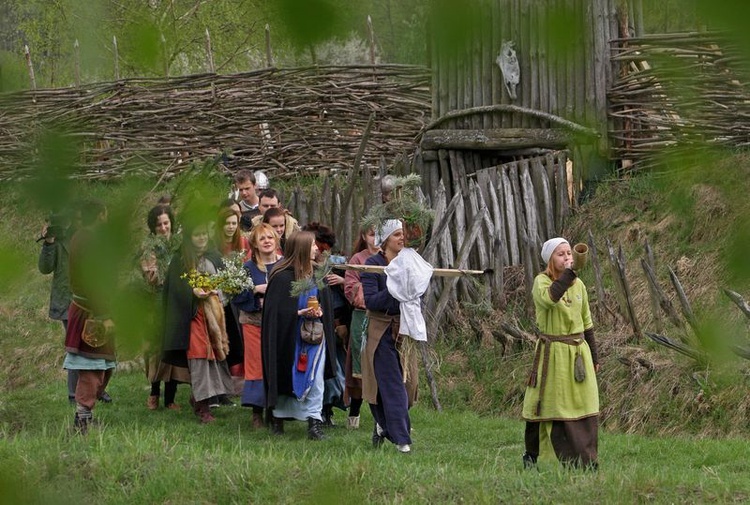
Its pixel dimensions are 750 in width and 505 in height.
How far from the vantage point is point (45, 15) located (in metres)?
1.41

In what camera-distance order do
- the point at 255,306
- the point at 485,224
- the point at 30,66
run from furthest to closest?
the point at 485,224
the point at 255,306
the point at 30,66

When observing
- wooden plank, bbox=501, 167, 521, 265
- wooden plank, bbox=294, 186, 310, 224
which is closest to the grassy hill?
wooden plank, bbox=501, 167, 521, 265

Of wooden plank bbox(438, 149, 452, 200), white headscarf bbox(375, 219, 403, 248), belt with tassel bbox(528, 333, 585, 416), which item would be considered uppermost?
wooden plank bbox(438, 149, 452, 200)

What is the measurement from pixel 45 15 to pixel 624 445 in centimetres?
687

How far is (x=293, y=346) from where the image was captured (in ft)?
28.0

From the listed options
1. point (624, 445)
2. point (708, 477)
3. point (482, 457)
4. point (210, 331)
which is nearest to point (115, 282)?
point (708, 477)

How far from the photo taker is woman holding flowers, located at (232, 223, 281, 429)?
8.77m

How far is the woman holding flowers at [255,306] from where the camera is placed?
345 inches

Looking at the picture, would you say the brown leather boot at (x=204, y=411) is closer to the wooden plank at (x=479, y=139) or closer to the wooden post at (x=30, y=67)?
the wooden plank at (x=479, y=139)

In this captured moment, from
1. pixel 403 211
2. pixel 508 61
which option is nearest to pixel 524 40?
pixel 508 61

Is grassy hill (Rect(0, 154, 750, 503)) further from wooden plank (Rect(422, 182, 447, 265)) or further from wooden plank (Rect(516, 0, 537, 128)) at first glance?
wooden plank (Rect(422, 182, 447, 265))

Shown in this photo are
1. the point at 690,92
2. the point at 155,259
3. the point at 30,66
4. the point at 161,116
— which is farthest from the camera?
the point at 161,116

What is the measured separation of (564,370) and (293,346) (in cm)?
233

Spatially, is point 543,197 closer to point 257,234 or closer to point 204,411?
point 257,234
